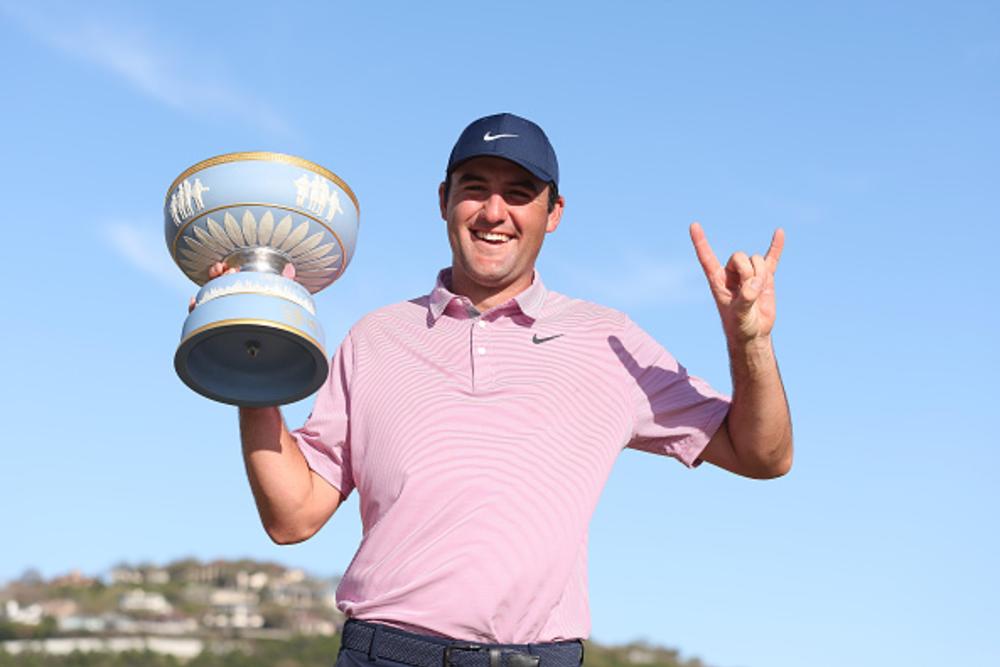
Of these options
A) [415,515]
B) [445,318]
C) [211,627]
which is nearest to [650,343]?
[445,318]

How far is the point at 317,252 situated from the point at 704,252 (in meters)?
1.26

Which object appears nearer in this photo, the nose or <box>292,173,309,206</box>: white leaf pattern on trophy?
<box>292,173,309,206</box>: white leaf pattern on trophy

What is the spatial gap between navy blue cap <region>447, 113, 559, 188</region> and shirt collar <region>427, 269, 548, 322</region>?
374 mm

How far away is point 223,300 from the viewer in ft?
13.9

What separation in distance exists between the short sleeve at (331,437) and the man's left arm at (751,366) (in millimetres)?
1209

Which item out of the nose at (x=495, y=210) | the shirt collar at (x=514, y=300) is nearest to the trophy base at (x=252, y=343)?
the shirt collar at (x=514, y=300)

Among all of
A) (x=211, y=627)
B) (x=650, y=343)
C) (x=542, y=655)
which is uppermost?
(x=211, y=627)

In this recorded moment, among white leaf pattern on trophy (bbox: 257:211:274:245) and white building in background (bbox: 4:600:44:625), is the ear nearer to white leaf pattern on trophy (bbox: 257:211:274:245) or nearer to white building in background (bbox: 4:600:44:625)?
white leaf pattern on trophy (bbox: 257:211:274:245)

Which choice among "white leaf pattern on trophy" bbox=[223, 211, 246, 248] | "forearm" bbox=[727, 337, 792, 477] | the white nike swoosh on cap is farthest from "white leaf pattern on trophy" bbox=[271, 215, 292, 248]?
"forearm" bbox=[727, 337, 792, 477]

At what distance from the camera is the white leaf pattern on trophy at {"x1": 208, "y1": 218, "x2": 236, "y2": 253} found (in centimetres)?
443

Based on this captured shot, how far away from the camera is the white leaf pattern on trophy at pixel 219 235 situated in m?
4.43

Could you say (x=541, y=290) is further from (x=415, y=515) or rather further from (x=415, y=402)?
(x=415, y=515)

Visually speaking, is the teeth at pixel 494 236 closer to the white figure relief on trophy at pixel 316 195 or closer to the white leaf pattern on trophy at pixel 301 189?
the white figure relief on trophy at pixel 316 195

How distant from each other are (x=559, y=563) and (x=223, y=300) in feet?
4.25
